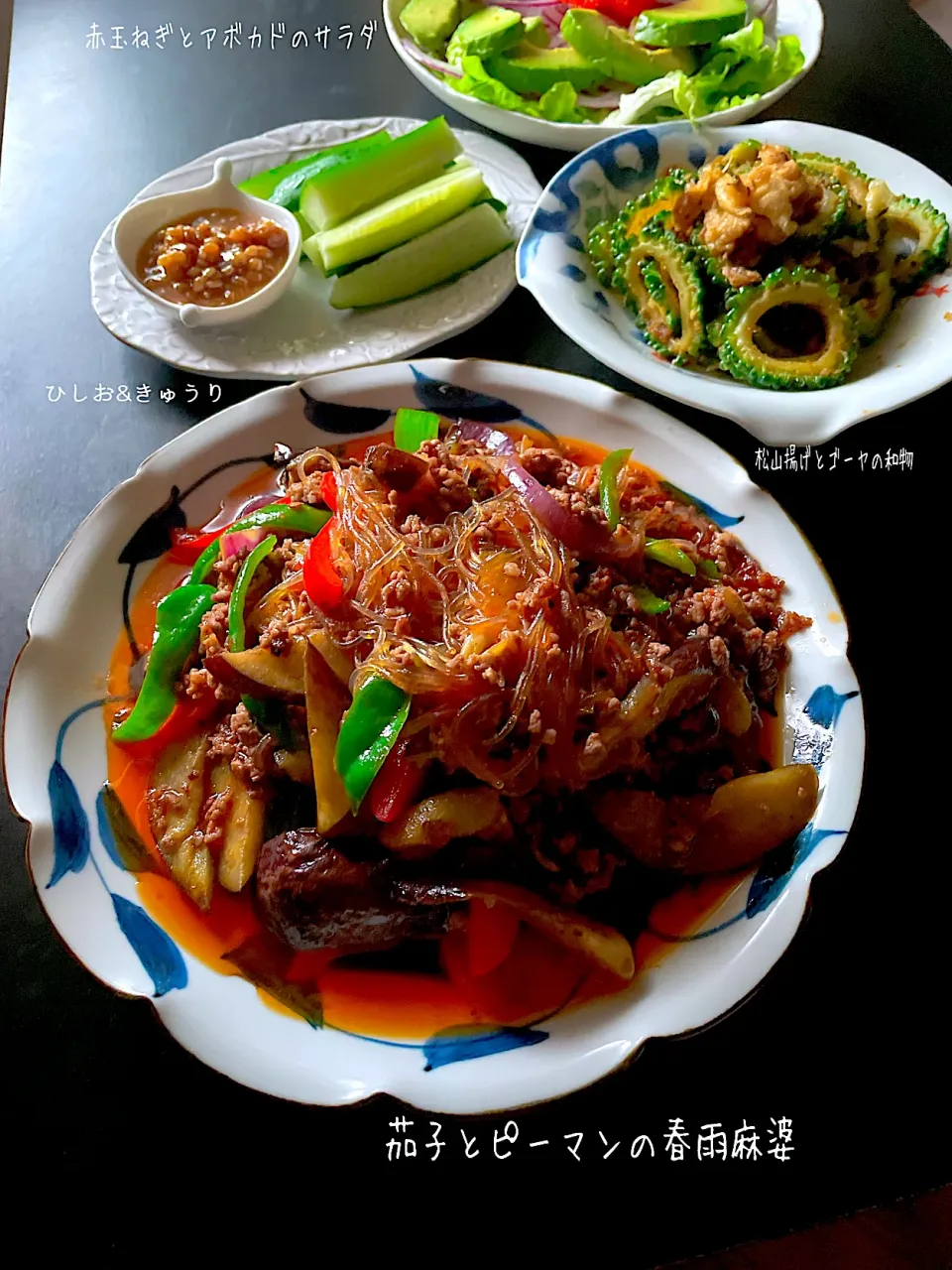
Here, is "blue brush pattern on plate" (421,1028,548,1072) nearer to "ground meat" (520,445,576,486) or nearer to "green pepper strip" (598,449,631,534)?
"green pepper strip" (598,449,631,534)

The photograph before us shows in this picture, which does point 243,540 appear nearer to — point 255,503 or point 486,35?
point 255,503

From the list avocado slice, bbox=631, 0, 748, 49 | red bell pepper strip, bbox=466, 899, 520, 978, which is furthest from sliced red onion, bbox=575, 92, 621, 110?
red bell pepper strip, bbox=466, 899, 520, 978

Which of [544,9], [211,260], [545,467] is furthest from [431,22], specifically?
[545,467]

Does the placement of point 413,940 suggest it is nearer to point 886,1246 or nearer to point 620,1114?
point 620,1114

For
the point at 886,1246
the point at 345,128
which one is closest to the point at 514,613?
the point at 886,1246

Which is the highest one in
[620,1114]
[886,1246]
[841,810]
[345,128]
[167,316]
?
[345,128]

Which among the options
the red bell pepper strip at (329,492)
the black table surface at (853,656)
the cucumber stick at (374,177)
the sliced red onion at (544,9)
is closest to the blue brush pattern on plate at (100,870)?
the black table surface at (853,656)
